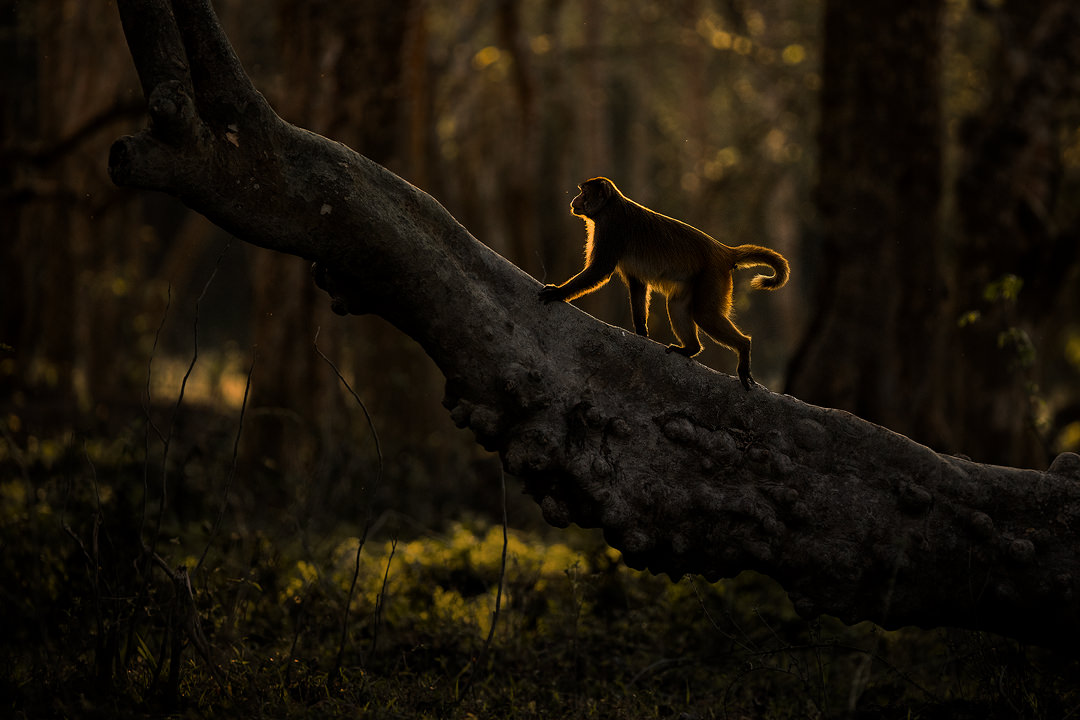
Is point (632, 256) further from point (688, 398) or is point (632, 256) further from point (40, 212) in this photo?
point (40, 212)

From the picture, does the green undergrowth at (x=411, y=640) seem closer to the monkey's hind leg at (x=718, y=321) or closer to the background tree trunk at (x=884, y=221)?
the monkey's hind leg at (x=718, y=321)

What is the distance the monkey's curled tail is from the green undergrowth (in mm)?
1377

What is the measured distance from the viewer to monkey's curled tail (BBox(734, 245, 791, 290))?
4.30 meters

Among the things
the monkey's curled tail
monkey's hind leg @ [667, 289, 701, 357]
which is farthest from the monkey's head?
the monkey's curled tail

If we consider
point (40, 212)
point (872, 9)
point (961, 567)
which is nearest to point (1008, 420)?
point (872, 9)

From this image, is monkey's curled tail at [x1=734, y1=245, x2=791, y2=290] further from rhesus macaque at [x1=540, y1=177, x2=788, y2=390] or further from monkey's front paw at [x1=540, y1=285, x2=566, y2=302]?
monkey's front paw at [x1=540, y1=285, x2=566, y2=302]

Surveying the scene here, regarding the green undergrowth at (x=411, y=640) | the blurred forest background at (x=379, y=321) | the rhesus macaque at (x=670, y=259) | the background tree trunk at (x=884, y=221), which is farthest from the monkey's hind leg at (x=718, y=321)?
the background tree trunk at (x=884, y=221)

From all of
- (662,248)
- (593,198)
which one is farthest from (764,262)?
(593,198)

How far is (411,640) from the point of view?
16.3 ft

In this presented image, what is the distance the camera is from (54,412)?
1039cm

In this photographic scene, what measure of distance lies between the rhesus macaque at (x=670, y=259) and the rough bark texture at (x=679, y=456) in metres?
0.24

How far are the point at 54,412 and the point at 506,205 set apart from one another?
289 inches

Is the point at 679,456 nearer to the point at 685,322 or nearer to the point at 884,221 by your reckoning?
the point at 685,322

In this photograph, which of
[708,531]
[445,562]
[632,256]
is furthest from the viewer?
[445,562]
